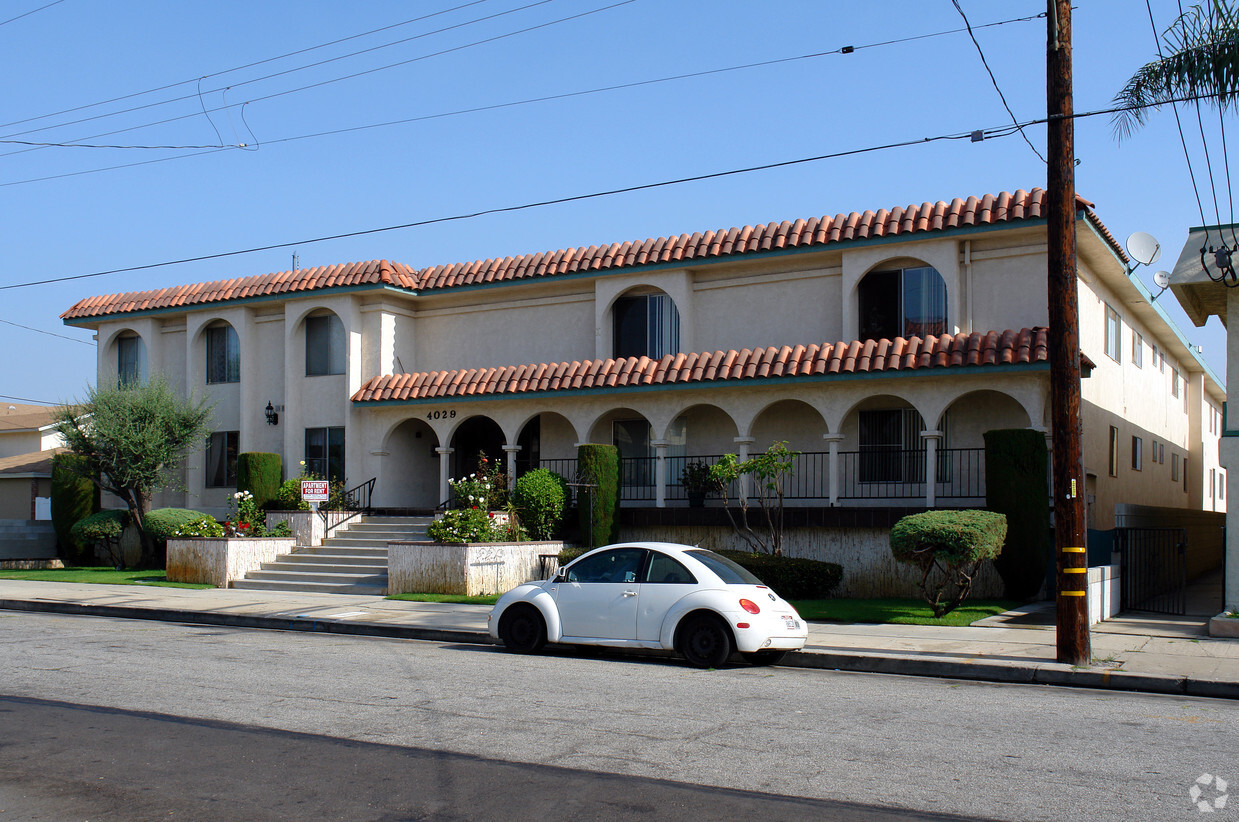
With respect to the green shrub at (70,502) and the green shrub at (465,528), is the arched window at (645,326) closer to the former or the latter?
the green shrub at (465,528)

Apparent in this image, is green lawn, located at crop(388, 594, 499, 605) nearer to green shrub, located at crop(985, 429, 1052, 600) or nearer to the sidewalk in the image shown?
the sidewalk

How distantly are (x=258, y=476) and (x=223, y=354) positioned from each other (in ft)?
15.6

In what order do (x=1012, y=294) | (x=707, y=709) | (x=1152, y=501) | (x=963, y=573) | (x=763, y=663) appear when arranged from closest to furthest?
(x=707, y=709), (x=763, y=663), (x=963, y=573), (x=1012, y=294), (x=1152, y=501)

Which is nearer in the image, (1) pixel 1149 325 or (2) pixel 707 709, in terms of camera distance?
(2) pixel 707 709

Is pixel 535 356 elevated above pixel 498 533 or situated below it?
above

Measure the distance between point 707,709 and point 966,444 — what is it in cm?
1323

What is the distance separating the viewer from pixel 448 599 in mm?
19594

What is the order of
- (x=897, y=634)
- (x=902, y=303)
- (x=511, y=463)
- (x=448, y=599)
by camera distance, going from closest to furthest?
(x=897, y=634)
(x=448, y=599)
(x=902, y=303)
(x=511, y=463)

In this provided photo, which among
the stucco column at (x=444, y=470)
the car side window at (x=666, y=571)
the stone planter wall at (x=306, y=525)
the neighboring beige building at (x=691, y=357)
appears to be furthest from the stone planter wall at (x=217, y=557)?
the car side window at (x=666, y=571)

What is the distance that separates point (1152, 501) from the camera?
28266 mm

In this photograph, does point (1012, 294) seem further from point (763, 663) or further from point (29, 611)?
point (29, 611)

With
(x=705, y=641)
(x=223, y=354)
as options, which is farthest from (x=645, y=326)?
(x=705, y=641)

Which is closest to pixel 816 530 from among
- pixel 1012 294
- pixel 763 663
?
pixel 1012 294

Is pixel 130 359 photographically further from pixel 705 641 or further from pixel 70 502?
pixel 705 641
